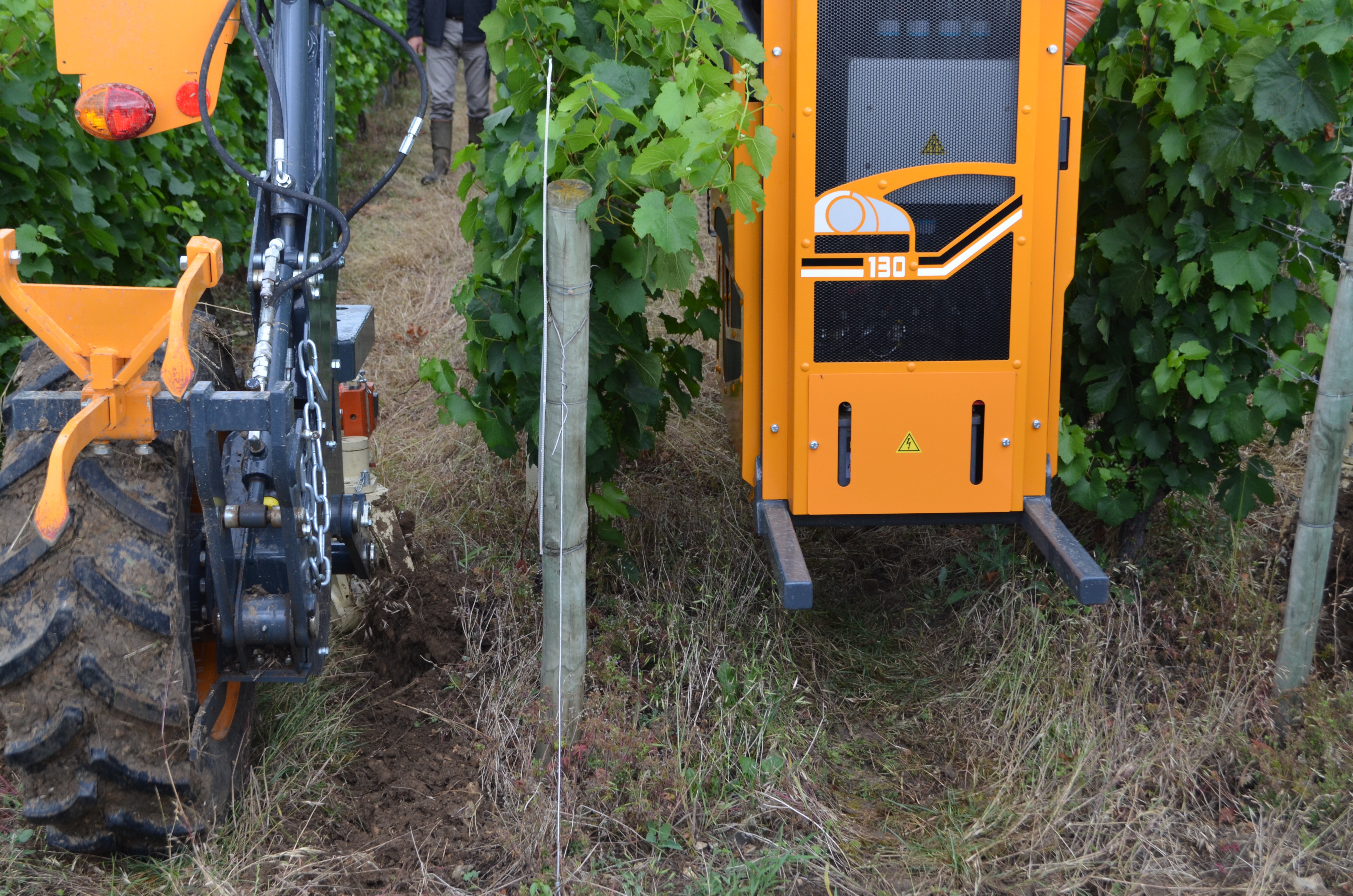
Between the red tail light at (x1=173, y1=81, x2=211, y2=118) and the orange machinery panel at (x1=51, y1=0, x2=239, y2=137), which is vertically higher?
the orange machinery panel at (x1=51, y1=0, x2=239, y2=137)

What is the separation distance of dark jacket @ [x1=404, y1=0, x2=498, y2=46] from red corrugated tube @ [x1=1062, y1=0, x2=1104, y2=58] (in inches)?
259

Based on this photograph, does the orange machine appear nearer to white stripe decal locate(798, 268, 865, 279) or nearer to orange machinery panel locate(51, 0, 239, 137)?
white stripe decal locate(798, 268, 865, 279)

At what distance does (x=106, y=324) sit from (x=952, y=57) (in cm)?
206

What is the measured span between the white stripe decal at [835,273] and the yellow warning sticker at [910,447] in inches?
17.4

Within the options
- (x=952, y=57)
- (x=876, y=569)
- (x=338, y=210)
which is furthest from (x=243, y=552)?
(x=876, y=569)

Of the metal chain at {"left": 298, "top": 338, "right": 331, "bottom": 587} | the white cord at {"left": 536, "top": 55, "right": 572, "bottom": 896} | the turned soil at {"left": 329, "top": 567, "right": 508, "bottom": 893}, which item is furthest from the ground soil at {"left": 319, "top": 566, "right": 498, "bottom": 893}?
the metal chain at {"left": 298, "top": 338, "right": 331, "bottom": 587}

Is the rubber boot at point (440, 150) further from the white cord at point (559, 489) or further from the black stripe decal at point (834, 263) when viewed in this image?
the black stripe decal at point (834, 263)

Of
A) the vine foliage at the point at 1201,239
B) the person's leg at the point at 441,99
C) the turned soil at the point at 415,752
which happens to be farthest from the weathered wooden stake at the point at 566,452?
the person's leg at the point at 441,99

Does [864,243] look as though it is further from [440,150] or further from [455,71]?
[440,150]

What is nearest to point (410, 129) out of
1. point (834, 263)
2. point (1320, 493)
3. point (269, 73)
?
point (269, 73)

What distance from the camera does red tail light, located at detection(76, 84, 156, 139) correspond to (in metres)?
2.48

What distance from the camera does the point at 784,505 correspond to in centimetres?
328

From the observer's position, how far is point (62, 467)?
2117 mm

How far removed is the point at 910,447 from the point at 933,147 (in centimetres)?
77
